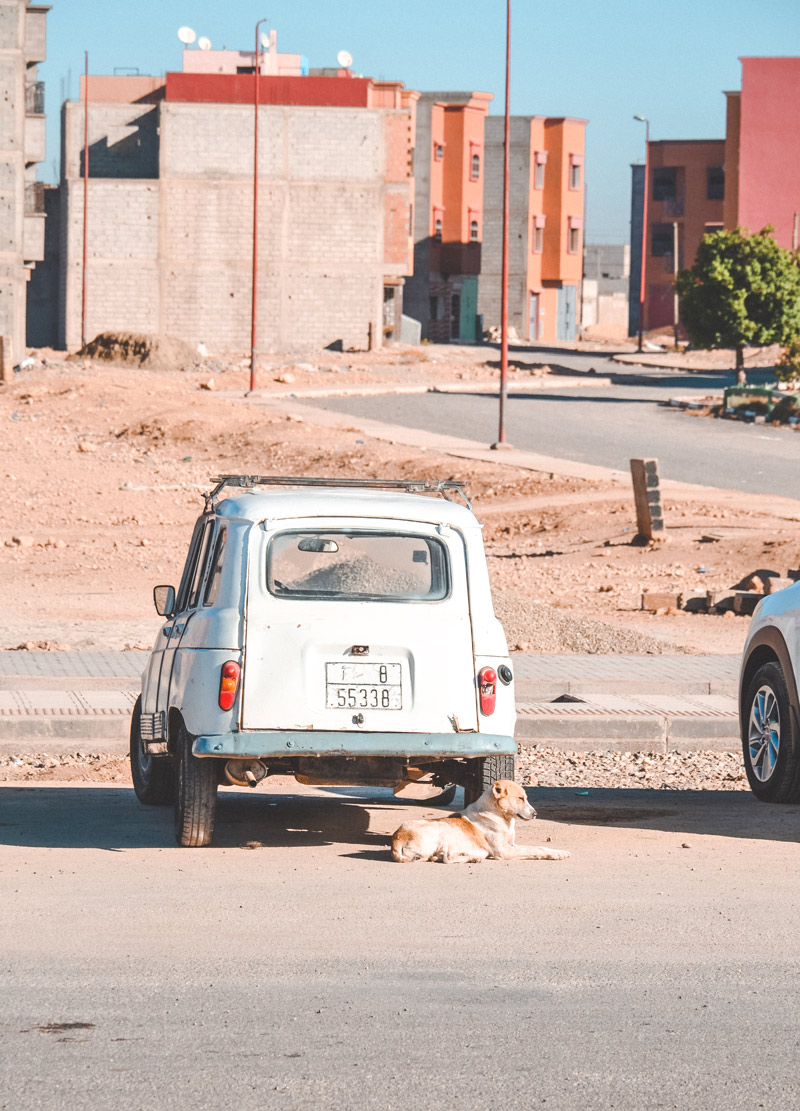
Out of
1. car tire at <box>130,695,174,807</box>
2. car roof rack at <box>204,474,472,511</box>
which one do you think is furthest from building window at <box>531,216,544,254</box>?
car roof rack at <box>204,474,472,511</box>

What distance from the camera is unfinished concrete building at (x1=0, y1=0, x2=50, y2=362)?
194ft

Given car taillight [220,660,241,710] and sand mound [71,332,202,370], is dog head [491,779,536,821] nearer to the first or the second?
car taillight [220,660,241,710]

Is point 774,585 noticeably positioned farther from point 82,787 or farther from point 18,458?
point 18,458

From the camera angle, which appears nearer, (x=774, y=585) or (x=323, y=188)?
(x=774, y=585)

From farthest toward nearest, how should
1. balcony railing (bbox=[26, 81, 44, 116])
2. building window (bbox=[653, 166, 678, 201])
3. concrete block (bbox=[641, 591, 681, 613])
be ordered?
building window (bbox=[653, 166, 678, 201])
balcony railing (bbox=[26, 81, 44, 116])
concrete block (bbox=[641, 591, 681, 613])

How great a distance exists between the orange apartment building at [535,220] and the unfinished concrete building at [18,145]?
36.6 meters

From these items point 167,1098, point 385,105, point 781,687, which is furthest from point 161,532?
point 385,105

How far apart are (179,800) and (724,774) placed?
4512 mm

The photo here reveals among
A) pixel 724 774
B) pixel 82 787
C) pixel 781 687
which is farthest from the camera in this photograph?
pixel 724 774

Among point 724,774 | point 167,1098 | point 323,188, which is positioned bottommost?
point 724,774

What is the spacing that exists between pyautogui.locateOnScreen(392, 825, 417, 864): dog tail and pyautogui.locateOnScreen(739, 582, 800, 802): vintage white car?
2379mm

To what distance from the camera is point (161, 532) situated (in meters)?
24.8

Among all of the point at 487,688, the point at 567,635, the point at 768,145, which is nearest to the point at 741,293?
the point at 768,145

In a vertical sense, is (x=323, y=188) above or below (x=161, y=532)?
above
